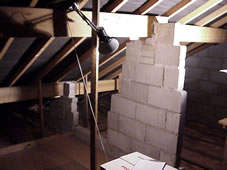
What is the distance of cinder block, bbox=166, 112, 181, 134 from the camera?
2.96 m

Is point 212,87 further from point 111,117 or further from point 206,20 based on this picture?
point 111,117

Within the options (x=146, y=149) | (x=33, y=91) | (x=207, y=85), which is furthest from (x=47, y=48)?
(x=207, y=85)

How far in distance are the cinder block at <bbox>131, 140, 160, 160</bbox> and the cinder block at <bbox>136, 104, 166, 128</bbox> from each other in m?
0.32

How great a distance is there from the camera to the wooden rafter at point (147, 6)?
279cm

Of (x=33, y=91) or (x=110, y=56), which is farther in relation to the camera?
(x=33, y=91)

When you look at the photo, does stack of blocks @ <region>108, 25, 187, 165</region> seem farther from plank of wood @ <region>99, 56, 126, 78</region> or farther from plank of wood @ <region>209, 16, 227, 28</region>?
plank of wood @ <region>209, 16, 227, 28</region>

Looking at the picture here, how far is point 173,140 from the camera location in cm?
303

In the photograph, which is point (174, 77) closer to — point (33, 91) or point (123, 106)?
point (123, 106)

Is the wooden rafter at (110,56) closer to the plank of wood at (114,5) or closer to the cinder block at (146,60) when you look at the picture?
the cinder block at (146,60)

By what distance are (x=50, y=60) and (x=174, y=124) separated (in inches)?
80.9

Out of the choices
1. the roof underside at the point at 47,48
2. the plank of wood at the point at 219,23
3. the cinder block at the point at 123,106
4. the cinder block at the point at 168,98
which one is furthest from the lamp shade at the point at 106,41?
the plank of wood at the point at 219,23

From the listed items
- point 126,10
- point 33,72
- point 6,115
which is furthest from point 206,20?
point 6,115

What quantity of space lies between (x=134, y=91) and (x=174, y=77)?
26.6 inches

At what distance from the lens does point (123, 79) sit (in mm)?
3551
